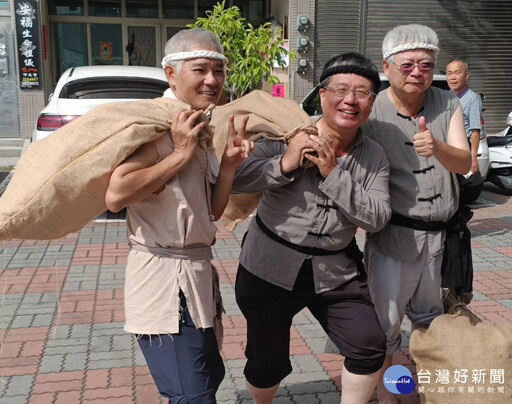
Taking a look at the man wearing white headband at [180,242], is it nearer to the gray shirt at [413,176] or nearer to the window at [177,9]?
the gray shirt at [413,176]

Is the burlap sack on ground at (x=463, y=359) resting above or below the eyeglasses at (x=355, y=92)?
below

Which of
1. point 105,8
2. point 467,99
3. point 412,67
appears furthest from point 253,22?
point 412,67

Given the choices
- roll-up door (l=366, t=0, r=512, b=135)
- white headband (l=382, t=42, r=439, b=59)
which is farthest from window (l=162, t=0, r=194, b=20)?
white headband (l=382, t=42, r=439, b=59)

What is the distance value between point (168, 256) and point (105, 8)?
14238 mm

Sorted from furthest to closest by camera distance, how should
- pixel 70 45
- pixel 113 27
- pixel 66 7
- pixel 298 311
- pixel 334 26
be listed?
pixel 113 27 < pixel 70 45 < pixel 66 7 < pixel 334 26 < pixel 298 311

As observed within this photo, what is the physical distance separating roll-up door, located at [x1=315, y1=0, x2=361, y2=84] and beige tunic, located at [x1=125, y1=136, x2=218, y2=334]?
470 inches

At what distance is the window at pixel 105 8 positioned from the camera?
1512cm

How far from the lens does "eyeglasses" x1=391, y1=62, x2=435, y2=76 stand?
8.97ft

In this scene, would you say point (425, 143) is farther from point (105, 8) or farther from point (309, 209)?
point (105, 8)

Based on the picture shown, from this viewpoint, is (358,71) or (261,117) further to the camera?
(261,117)

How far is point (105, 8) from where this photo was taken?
1520 cm

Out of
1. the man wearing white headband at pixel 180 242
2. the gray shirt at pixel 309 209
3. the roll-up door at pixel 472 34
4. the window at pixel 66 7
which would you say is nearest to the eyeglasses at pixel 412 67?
the gray shirt at pixel 309 209

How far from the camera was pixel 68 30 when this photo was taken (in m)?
15.1

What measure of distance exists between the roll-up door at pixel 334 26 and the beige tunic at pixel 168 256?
11950mm
